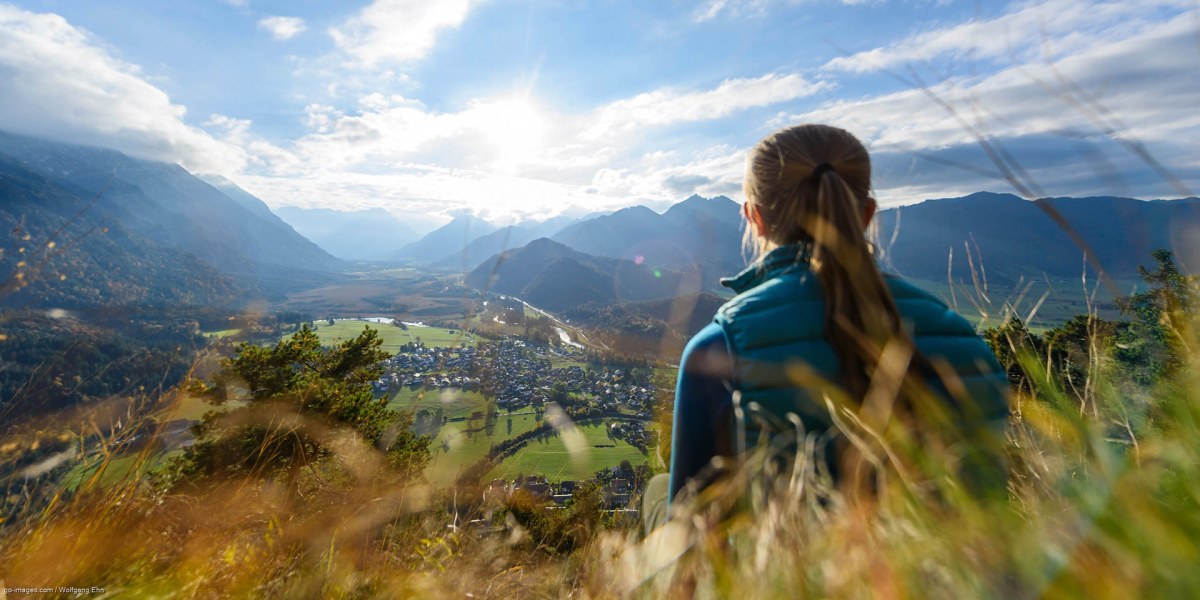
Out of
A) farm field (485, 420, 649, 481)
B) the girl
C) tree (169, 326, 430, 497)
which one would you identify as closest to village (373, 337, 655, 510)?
farm field (485, 420, 649, 481)

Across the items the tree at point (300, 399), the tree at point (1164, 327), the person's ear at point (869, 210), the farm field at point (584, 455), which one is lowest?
the farm field at point (584, 455)

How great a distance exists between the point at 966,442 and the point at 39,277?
412 cm

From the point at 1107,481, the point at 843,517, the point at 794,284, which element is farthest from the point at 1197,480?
the point at 794,284

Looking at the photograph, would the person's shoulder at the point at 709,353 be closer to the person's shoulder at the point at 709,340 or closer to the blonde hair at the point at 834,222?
the person's shoulder at the point at 709,340

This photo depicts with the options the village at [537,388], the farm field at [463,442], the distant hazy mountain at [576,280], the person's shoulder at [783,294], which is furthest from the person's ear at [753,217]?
the distant hazy mountain at [576,280]

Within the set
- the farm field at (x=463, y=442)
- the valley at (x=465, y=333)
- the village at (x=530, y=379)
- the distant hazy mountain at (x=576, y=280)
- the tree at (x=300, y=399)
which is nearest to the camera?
the valley at (x=465, y=333)

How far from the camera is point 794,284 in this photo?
5.33 ft

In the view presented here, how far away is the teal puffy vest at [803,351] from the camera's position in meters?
1.49

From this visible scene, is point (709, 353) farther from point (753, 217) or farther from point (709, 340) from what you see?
point (753, 217)

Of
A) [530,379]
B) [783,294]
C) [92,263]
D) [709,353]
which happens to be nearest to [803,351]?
[783,294]

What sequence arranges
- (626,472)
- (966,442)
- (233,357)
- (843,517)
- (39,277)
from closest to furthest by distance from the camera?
1. (843,517)
2. (966,442)
3. (39,277)
4. (233,357)
5. (626,472)

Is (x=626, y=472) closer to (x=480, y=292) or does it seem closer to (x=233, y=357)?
(x=233, y=357)

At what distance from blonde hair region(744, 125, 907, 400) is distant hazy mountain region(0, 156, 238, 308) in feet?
11.4

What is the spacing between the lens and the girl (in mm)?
1437
